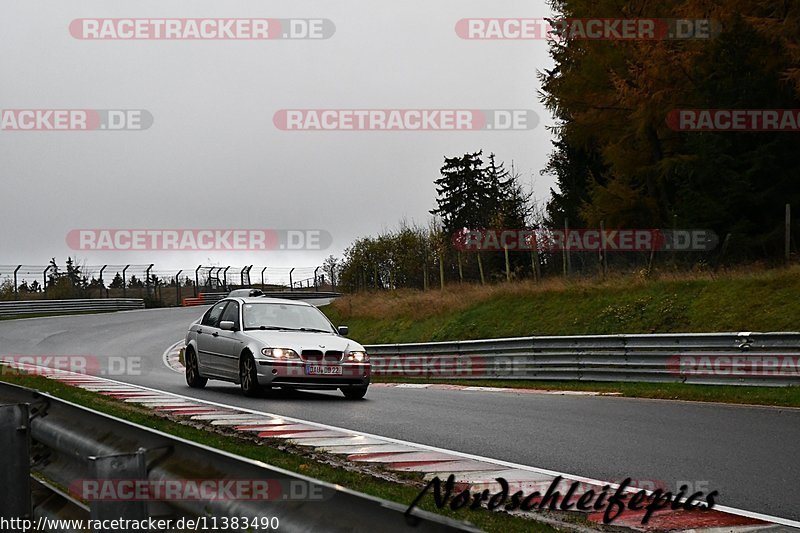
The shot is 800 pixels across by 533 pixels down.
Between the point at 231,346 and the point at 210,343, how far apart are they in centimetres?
97

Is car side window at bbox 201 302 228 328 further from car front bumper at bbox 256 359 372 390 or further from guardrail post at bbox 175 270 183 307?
guardrail post at bbox 175 270 183 307

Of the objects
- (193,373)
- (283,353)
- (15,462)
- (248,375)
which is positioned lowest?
(193,373)

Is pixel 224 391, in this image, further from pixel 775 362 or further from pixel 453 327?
pixel 453 327

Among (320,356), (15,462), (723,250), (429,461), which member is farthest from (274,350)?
(723,250)

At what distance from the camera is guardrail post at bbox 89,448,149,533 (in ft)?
12.2

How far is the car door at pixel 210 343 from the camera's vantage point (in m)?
16.4

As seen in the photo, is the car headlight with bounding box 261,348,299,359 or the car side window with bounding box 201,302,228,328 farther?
the car side window with bounding box 201,302,228,328

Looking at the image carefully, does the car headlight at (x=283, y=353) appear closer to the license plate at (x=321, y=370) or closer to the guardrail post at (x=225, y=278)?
the license plate at (x=321, y=370)

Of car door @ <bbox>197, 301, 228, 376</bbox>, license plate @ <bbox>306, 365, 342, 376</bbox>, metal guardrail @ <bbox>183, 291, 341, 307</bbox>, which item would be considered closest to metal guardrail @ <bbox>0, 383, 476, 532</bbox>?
license plate @ <bbox>306, 365, 342, 376</bbox>

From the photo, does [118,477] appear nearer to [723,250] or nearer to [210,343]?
[210,343]

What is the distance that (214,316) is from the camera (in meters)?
17.2

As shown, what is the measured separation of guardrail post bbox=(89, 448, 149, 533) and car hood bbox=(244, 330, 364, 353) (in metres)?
11.0

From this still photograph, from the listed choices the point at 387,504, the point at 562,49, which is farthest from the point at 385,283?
the point at 387,504

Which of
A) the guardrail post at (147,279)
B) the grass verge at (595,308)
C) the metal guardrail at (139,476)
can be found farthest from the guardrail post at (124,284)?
the metal guardrail at (139,476)
